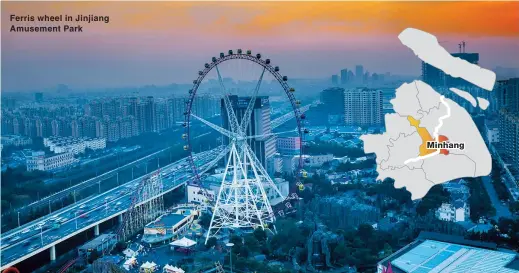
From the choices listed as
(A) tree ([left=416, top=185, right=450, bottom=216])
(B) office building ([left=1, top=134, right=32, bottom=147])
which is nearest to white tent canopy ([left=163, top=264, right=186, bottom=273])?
Answer: (A) tree ([left=416, top=185, right=450, bottom=216])

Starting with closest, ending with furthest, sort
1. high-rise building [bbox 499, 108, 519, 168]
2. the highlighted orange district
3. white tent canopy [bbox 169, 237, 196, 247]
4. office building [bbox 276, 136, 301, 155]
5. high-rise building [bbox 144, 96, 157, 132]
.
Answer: the highlighted orange district → white tent canopy [bbox 169, 237, 196, 247] → high-rise building [bbox 499, 108, 519, 168] → office building [bbox 276, 136, 301, 155] → high-rise building [bbox 144, 96, 157, 132]

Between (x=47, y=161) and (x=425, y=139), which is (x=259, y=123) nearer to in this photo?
(x=47, y=161)

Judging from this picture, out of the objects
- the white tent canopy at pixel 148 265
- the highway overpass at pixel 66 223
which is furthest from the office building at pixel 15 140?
the white tent canopy at pixel 148 265

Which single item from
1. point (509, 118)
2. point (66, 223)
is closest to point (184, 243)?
point (66, 223)

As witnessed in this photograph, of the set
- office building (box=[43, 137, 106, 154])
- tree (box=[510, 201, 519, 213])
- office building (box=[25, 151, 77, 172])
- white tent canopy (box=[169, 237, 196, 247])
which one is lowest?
white tent canopy (box=[169, 237, 196, 247])

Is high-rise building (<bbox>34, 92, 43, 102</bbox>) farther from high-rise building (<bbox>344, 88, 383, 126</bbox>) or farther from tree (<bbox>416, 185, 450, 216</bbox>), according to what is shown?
high-rise building (<bbox>344, 88, 383, 126</bbox>)

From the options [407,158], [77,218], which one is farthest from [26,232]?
[407,158]

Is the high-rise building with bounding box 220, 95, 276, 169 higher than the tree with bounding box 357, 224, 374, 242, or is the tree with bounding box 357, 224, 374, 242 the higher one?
the high-rise building with bounding box 220, 95, 276, 169

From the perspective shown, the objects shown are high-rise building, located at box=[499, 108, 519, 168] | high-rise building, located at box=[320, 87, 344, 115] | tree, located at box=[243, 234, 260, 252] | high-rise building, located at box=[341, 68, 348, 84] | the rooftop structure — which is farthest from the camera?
high-rise building, located at box=[320, 87, 344, 115]
